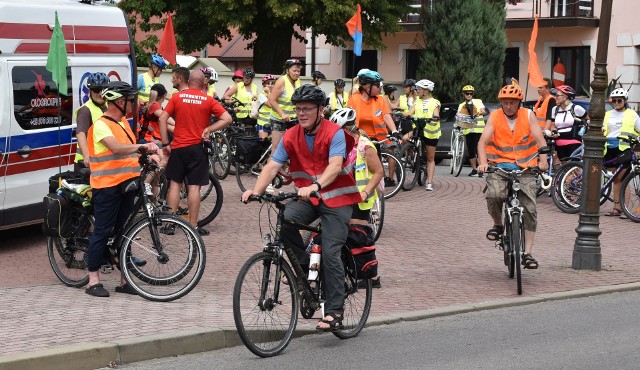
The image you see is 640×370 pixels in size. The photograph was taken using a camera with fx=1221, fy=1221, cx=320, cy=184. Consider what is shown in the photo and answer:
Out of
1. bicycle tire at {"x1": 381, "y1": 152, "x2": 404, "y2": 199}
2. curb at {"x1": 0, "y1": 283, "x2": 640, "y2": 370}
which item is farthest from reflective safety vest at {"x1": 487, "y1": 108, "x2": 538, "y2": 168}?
bicycle tire at {"x1": 381, "y1": 152, "x2": 404, "y2": 199}

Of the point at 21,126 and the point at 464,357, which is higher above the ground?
the point at 21,126

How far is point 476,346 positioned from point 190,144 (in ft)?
17.4

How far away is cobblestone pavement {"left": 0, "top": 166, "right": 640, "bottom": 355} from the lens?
9.00 metres

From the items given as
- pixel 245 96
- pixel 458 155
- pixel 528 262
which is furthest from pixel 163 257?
pixel 458 155

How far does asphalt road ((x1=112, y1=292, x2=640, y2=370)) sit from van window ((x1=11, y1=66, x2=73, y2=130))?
5297 mm

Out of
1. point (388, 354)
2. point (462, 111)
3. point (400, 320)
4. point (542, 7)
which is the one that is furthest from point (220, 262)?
point (542, 7)

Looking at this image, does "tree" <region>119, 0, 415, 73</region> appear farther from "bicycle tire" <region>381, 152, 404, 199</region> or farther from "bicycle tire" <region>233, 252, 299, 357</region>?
"bicycle tire" <region>233, 252, 299, 357</region>

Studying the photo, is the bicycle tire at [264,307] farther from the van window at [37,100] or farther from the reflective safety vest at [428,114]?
the reflective safety vest at [428,114]

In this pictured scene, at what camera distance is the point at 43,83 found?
13367 mm

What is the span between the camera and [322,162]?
346 inches

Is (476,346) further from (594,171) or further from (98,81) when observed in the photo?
(98,81)

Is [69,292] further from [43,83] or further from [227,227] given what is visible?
[227,227]

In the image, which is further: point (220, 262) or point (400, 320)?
point (220, 262)

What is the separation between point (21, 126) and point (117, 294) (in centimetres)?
331
